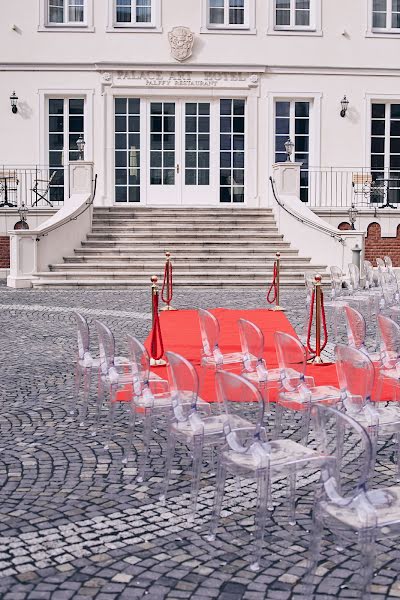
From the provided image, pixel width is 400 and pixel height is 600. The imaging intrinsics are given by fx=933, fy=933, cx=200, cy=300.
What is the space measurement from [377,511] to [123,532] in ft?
4.95

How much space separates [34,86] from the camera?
23.7 metres

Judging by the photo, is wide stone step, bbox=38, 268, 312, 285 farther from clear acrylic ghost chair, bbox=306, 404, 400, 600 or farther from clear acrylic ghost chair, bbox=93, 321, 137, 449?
clear acrylic ghost chair, bbox=306, 404, 400, 600

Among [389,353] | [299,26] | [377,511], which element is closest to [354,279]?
[389,353]

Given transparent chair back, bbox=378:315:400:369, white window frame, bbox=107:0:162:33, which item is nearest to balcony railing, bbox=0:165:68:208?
white window frame, bbox=107:0:162:33

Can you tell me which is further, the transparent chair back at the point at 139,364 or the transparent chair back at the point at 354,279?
the transparent chair back at the point at 354,279

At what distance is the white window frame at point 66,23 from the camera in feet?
77.9

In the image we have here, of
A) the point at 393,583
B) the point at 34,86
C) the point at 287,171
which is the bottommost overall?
the point at 393,583

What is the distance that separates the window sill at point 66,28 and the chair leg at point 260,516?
2076cm

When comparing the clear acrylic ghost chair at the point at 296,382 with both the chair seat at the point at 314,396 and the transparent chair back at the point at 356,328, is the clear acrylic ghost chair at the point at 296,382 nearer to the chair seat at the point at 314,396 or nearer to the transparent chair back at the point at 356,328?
the chair seat at the point at 314,396

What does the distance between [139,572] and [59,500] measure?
4.06 ft

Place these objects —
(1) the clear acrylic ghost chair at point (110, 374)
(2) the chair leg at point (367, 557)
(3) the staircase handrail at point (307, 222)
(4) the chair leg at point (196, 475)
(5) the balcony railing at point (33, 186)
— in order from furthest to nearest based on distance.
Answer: (5) the balcony railing at point (33, 186), (3) the staircase handrail at point (307, 222), (1) the clear acrylic ghost chair at point (110, 374), (4) the chair leg at point (196, 475), (2) the chair leg at point (367, 557)

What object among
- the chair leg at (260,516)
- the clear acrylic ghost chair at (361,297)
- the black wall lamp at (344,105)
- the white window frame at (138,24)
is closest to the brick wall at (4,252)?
the white window frame at (138,24)

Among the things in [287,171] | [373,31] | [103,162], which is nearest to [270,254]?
[287,171]

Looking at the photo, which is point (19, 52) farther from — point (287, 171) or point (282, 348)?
point (282, 348)
